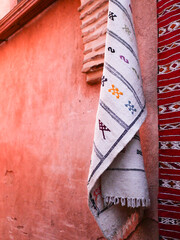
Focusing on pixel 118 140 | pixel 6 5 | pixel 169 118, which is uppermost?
pixel 6 5

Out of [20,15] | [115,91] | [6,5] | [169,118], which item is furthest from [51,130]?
[6,5]

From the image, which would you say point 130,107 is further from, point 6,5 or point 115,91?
point 6,5

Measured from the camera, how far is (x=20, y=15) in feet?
9.11

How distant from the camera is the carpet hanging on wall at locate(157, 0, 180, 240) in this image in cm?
108

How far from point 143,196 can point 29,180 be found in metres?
1.60

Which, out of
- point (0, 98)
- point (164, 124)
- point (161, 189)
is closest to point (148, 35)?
point (164, 124)

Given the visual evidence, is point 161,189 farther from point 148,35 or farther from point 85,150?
point 148,35

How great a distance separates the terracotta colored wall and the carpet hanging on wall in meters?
0.19

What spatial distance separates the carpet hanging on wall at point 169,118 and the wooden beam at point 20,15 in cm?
171

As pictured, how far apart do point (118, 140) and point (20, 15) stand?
233 cm

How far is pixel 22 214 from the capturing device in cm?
246

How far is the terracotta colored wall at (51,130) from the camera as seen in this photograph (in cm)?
173

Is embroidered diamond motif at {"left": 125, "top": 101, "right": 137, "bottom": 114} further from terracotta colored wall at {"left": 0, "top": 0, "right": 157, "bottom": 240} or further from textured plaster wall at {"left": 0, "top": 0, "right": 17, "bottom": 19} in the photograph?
textured plaster wall at {"left": 0, "top": 0, "right": 17, "bottom": 19}

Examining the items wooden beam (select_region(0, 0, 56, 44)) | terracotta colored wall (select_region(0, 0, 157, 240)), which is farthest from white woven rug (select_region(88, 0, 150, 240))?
wooden beam (select_region(0, 0, 56, 44))
